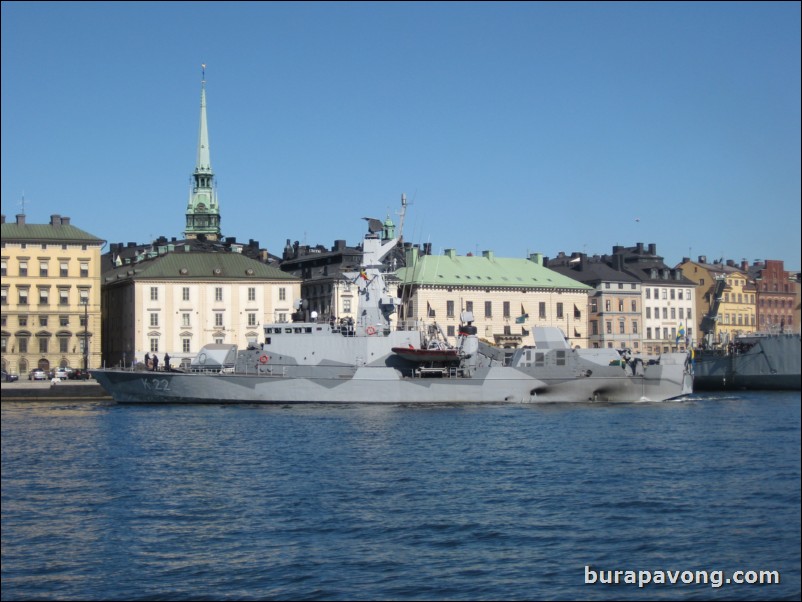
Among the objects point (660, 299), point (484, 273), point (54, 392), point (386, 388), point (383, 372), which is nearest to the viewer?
point (386, 388)

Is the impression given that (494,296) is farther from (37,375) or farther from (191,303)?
(37,375)

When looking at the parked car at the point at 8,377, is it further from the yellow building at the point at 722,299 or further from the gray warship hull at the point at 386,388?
the yellow building at the point at 722,299

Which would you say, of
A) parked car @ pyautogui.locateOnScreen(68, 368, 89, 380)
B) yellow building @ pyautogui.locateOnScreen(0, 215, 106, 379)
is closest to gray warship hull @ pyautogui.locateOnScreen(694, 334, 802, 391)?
parked car @ pyautogui.locateOnScreen(68, 368, 89, 380)

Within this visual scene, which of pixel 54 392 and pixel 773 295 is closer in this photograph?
pixel 54 392

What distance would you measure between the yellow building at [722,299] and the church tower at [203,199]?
48799 millimetres

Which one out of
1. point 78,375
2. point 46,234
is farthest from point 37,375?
point 46,234

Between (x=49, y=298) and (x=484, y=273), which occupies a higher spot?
(x=484, y=273)

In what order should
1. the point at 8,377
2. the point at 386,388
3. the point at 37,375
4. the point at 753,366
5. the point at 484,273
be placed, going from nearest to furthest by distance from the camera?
the point at 386,388 < the point at 8,377 < the point at 37,375 < the point at 753,366 < the point at 484,273

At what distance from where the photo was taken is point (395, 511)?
2439cm

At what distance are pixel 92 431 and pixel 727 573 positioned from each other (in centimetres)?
2915

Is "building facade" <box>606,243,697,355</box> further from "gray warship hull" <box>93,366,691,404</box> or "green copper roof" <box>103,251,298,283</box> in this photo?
"gray warship hull" <box>93,366,691,404</box>

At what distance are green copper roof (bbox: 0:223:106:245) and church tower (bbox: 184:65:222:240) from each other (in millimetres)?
31384

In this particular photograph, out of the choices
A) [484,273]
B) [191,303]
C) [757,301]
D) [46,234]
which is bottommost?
[191,303]

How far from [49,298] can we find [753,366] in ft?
165
